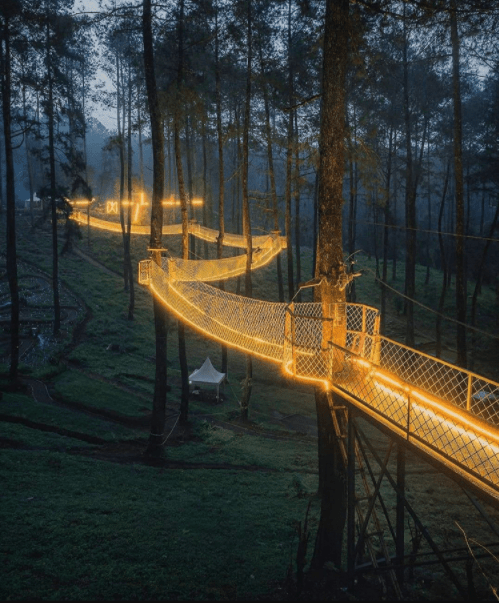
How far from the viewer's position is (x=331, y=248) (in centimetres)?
490

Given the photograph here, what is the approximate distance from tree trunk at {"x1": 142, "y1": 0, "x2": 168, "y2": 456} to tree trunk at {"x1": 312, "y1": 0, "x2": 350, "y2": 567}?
3.55 meters

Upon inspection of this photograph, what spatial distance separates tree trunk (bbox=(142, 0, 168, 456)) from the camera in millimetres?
7422

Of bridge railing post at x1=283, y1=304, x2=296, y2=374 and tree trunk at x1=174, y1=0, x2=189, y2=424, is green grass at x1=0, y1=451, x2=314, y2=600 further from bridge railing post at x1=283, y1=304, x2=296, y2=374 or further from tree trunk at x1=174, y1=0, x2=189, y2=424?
tree trunk at x1=174, y1=0, x2=189, y2=424

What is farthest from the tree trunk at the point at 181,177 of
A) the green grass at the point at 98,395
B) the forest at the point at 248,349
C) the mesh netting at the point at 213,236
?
the mesh netting at the point at 213,236

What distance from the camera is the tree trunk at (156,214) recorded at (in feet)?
24.3

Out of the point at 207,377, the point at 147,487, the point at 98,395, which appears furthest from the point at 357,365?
the point at 207,377

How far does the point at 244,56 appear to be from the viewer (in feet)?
36.7

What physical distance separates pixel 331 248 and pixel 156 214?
4.02 meters

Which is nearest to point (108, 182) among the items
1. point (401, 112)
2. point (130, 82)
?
point (130, 82)

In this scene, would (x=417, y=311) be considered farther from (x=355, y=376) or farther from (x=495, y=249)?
(x=355, y=376)

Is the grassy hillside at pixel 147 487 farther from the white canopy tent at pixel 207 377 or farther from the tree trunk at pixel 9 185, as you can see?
the tree trunk at pixel 9 185

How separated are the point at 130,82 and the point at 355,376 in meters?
17.1

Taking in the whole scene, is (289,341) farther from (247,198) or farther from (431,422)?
(247,198)

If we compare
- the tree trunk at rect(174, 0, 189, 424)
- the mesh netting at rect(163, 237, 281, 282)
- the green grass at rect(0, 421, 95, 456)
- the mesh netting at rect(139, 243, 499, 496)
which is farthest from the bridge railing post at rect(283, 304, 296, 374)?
the green grass at rect(0, 421, 95, 456)
